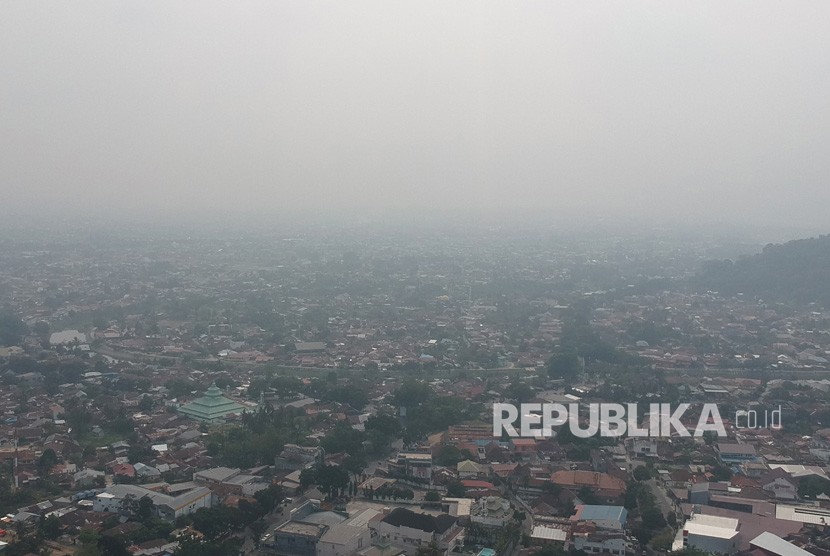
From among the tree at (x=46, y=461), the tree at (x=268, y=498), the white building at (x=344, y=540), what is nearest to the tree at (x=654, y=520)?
the white building at (x=344, y=540)

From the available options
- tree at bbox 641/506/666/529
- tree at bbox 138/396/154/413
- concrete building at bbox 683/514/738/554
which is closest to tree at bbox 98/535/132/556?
tree at bbox 641/506/666/529

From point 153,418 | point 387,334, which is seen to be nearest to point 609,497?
point 153,418

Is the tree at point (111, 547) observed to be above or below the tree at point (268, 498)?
above

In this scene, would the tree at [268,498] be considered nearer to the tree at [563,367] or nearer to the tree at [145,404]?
the tree at [145,404]

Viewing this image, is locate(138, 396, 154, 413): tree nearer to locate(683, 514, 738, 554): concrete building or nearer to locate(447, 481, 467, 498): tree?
locate(447, 481, 467, 498): tree

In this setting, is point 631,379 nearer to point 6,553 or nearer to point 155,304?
point 6,553
